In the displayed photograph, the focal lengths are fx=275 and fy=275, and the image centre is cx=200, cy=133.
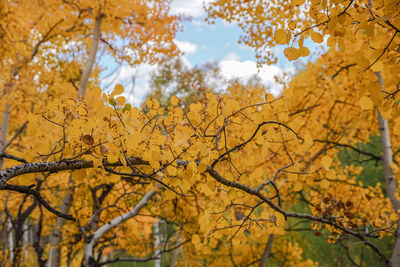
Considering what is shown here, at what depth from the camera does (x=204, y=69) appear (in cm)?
1769

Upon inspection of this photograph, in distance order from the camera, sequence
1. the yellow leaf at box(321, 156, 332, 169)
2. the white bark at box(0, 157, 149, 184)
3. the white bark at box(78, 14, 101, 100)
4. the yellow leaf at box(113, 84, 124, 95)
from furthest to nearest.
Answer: the white bark at box(78, 14, 101, 100)
the yellow leaf at box(321, 156, 332, 169)
the yellow leaf at box(113, 84, 124, 95)
the white bark at box(0, 157, 149, 184)

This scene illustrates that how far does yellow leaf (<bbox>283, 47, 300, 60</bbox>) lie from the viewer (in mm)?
1069

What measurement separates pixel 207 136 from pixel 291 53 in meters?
0.63

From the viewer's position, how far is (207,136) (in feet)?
4.96

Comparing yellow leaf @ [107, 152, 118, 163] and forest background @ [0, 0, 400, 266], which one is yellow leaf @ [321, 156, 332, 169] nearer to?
forest background @ [0, 0, 400, 266]

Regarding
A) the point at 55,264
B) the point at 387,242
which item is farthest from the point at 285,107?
the point at 387,242

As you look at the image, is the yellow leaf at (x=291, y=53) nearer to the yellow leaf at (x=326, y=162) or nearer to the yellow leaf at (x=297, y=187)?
the yellow leaf at (x=326, y=162)

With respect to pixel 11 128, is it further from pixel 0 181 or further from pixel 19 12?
pixel 0 181

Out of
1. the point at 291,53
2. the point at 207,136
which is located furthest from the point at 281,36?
the point at 207,136

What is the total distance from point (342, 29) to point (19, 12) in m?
6.67

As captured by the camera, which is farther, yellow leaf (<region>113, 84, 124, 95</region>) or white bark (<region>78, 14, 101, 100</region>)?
white bark (<region>78, 14, 101, 100</region>)

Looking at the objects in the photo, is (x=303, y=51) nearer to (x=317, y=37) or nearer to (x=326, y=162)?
(x=317, y=37)

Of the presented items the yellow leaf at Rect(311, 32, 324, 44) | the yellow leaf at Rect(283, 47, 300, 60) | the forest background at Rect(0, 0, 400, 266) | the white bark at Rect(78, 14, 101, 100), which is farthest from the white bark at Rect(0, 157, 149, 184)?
the white bark at Rect(78, 14, 101, 100)

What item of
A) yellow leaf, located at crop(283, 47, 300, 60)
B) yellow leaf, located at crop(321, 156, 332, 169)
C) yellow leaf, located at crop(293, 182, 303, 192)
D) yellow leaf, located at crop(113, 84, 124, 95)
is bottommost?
yellow leaf, located at crop(293, 182, 303, 192)
